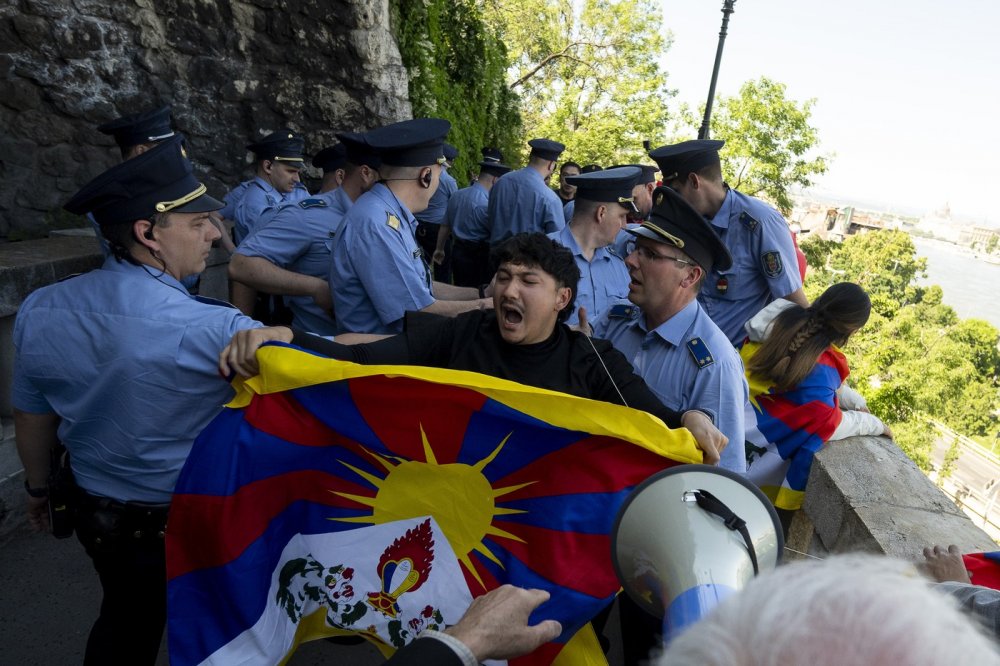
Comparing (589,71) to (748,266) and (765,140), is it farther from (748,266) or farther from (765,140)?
(748,266)

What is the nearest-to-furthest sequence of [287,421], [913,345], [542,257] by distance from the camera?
[287,421], [542,257], [913,345]

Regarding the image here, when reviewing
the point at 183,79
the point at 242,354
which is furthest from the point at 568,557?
the point at 183,79

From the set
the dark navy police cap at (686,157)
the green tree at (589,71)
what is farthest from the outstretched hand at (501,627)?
the green tree at (589,71)

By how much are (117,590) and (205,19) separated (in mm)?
6062

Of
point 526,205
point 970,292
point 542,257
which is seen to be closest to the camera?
point 542,257

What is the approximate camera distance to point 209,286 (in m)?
5.44

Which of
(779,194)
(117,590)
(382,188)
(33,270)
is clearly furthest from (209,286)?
(779,194)

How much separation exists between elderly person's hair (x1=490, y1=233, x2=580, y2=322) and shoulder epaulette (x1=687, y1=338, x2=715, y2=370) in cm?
51

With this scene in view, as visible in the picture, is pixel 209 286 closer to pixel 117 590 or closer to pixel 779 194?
pixel 117 590

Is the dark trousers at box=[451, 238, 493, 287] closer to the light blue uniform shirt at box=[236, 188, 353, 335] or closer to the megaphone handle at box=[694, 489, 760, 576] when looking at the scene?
the light blue uniform shirt at box=[236, 188, 353, 335]

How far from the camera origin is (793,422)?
3.58m

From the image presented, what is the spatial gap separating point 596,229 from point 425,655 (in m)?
3.25

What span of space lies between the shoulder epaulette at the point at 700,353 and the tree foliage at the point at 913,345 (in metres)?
40.6

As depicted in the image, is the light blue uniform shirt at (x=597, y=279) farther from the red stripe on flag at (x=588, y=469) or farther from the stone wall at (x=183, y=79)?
the stone wall at (x=183, y=79)
